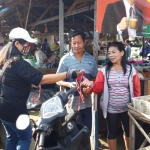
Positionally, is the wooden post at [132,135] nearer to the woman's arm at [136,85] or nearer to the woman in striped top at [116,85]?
the woman in striped top at [116,85]

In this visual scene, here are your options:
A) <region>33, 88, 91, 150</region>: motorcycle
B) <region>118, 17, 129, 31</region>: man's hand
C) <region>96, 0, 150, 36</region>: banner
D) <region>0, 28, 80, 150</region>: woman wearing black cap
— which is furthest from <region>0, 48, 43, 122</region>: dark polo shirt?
<region>118, 17, 129, 31</region>: man's hand

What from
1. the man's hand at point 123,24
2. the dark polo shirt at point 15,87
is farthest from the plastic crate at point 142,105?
the man's hand at point 123,24

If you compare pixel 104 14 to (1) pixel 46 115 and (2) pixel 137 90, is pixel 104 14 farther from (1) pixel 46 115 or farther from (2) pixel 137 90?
(1) pixel 46 115

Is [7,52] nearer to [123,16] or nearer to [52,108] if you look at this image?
[52,108]

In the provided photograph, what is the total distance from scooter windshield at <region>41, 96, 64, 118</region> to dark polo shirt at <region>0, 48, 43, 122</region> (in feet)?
2.19

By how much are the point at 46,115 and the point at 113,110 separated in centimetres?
145

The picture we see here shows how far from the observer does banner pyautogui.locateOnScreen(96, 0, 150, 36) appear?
3504 millimetres

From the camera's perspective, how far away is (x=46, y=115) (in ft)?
5.25

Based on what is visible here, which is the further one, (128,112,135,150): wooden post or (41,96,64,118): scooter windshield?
(128,112,135,150): wooden post

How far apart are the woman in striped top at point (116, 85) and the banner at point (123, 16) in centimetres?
79

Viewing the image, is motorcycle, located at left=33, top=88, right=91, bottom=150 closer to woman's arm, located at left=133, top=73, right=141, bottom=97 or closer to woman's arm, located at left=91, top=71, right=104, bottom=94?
woman's arm, located at left=91, top=71, right=104, bottom=94

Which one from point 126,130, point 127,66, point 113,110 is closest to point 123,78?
point 127,66

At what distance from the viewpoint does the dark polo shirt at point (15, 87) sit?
2.36 meters

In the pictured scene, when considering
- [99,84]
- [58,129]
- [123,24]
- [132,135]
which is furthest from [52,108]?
[123,24]
